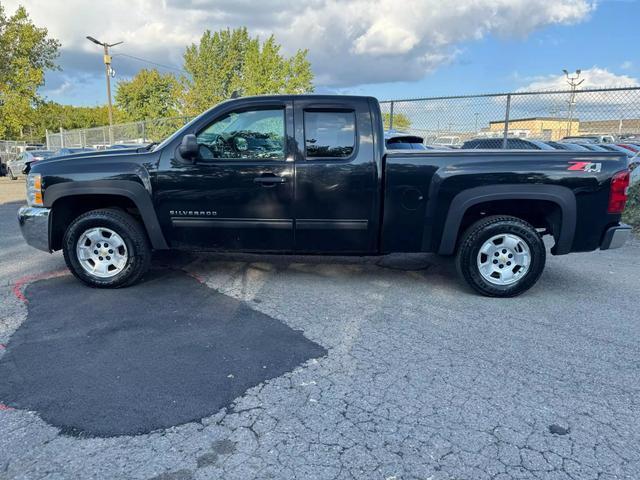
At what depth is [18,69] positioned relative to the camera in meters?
23.4

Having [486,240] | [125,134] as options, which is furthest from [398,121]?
[125,134]

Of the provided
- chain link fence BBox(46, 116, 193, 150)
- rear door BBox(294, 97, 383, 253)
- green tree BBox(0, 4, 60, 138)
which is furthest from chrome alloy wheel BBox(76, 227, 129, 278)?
green tree BBox(0, 4, 60, 138)

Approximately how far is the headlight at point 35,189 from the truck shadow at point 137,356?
3.00 feet

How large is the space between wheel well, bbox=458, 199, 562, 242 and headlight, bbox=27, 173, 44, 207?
435 centimetres

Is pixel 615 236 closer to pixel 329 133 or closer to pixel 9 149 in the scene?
pixel 329 133

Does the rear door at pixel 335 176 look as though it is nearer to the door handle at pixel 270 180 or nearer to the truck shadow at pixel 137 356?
the door handle at pixel 270 180

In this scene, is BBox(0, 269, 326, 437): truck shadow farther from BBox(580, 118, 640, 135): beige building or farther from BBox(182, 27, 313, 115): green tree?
BBox(182, 27, 313, 115): green tree

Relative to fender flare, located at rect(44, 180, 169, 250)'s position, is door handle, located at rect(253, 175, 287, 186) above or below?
above

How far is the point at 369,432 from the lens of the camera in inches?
99.5

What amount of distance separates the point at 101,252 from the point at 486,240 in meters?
3.93

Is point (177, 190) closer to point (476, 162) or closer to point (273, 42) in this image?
point (476, 162)

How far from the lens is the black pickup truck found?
4441mm

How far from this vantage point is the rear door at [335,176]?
453cm

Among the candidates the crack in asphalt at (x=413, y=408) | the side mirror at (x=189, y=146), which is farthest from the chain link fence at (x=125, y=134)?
the crack in asphalt at (x=413, y=408)
